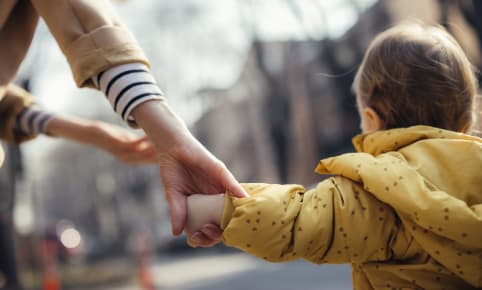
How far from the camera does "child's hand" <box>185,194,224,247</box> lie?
1470 mm

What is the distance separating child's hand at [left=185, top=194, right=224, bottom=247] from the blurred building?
1273 centimetres

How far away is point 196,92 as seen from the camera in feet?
94.7

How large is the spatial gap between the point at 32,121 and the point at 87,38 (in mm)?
832

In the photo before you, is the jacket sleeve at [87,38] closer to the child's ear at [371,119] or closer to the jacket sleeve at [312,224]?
the jacket sleeve at [312,224]

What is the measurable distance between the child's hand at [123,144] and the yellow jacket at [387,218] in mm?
787

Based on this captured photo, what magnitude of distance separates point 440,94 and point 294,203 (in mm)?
547

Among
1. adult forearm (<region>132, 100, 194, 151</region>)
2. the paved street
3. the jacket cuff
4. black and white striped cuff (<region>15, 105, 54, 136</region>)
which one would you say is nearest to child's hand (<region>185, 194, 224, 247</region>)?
adult forearm (<region>132, 100, 194, 151</region>)

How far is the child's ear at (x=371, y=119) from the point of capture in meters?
1.74

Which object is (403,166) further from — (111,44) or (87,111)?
(87,111)

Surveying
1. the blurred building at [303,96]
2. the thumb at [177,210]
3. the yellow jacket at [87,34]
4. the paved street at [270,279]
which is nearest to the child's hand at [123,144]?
the yellow jacket at [87,34]

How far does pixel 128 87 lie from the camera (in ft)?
5.18

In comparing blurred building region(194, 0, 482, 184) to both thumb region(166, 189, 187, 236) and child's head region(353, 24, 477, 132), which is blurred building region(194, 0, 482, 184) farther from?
thumb region(166, 189, 187, 236)

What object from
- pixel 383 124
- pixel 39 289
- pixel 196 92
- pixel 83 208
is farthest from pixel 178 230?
pixel 83 208

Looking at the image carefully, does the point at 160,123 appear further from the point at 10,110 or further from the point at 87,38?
the point at 10,110
